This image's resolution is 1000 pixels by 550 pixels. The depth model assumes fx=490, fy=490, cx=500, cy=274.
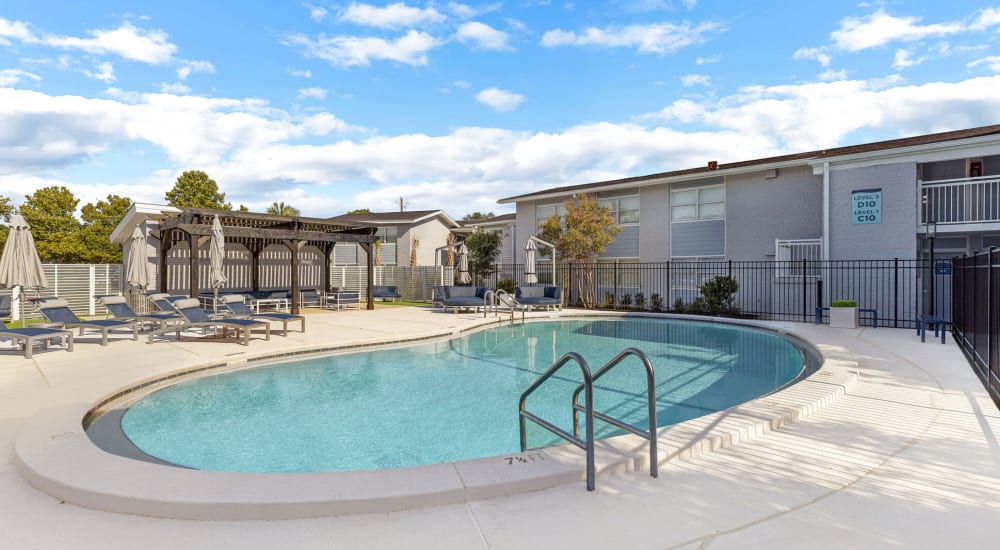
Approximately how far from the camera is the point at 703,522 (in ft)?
9.30

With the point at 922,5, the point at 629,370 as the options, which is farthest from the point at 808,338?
the point at 922,5

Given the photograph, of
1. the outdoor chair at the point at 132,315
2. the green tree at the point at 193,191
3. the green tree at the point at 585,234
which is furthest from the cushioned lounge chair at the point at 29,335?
the green tree at the point at 193,191

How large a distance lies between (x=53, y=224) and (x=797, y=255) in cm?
4576

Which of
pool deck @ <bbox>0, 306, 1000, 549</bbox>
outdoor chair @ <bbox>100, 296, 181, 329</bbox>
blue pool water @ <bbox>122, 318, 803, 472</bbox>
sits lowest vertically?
blue pool water @ <bbox>122, 318, 803, 472</bbox>

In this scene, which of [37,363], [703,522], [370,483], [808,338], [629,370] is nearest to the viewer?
[703,522]

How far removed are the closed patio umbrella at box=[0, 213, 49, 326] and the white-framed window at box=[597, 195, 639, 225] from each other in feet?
62.3

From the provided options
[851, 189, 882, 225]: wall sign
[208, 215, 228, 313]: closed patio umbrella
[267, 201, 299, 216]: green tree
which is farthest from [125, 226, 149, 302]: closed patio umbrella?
[267, 201, 299, 216]: green tree

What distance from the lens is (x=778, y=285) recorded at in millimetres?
17375

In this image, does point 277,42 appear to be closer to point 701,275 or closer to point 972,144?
point 701,275

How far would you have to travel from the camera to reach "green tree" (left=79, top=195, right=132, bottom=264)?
→ 117ft

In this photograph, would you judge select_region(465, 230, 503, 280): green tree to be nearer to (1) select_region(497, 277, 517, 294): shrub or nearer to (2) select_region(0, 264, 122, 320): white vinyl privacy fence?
(1) select_region(497, 277, 517, 294): shrub

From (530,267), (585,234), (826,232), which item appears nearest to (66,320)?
(530,267)

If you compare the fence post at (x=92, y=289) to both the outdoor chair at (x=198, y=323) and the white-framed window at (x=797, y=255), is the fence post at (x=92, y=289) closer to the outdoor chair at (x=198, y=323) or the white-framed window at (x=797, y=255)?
the outdoor chair at (x=198, y=323)

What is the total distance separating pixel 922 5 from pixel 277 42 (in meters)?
19.0
